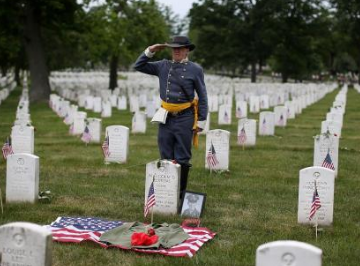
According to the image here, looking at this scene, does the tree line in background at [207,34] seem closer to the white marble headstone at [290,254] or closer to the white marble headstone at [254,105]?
the white marble headstone at [254,105]

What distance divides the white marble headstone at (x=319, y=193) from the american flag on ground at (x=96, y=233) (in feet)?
4.05

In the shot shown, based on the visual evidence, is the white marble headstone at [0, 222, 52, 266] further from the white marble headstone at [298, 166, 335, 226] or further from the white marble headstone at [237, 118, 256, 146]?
the white marble headstone at [237, 118, 256, 146]

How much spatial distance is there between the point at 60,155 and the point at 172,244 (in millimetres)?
6741

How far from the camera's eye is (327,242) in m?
6.47

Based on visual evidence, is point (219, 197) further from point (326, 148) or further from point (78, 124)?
point (78, 124)

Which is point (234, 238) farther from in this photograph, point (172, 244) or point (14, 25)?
point (14, 25)

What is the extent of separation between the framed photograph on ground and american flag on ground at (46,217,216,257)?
59cm

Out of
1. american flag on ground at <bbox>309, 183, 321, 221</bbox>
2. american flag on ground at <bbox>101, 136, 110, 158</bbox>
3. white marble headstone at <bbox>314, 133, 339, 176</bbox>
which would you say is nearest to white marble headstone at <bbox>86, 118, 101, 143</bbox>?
american flag on ground at <bbox>101, 136, 110, 158</bbox>

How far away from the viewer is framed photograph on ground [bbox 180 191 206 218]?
292 inches

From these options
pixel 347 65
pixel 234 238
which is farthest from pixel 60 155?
pixel 347 65

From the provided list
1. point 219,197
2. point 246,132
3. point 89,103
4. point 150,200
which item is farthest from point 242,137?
point 89,103

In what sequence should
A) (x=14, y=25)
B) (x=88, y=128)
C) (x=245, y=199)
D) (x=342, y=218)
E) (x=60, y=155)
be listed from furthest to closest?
(x=14, y=25), (x=88, y=128), (x=60, y=155), (x=245, y=199), (x=342, y=218)

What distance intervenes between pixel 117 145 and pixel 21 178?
3.62 metres

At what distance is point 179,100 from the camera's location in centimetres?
773
